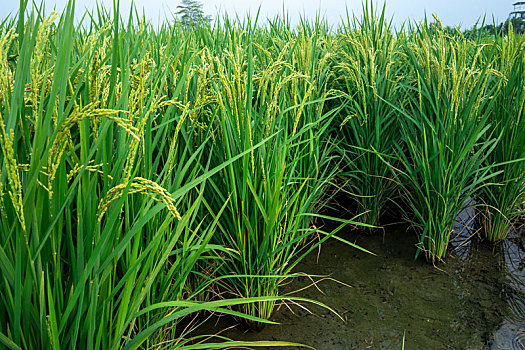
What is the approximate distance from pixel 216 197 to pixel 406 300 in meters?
1.05

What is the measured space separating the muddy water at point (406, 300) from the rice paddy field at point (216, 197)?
0.01 metres

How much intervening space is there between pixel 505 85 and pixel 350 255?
1352 mm

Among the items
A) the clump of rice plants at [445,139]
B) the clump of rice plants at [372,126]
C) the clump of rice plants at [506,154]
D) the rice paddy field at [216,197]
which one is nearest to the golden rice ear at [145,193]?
the rice paddy field at [216,197]

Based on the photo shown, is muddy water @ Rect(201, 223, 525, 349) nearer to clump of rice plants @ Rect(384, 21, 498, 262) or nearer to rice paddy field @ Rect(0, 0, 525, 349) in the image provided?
rice paddy field @ Rect(0, 0, 525, 349)

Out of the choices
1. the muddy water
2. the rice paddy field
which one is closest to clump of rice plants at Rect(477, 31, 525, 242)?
the rice paddy field

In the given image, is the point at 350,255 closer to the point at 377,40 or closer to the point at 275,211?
the point at 275,211

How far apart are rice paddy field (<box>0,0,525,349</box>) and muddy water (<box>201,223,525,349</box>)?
11 mm

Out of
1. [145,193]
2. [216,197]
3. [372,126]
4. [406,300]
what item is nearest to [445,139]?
[372,126]

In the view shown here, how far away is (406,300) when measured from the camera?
198cm

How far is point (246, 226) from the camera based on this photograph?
1.60m

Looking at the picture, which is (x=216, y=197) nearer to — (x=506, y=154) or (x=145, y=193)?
(x=145, y=193)

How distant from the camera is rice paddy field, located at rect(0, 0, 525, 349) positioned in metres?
0.91

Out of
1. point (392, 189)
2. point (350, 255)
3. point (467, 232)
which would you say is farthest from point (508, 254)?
point (350, 255)

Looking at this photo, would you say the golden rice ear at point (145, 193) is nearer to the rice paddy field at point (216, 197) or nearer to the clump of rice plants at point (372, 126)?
the rice paddy field at point (216, 197)
